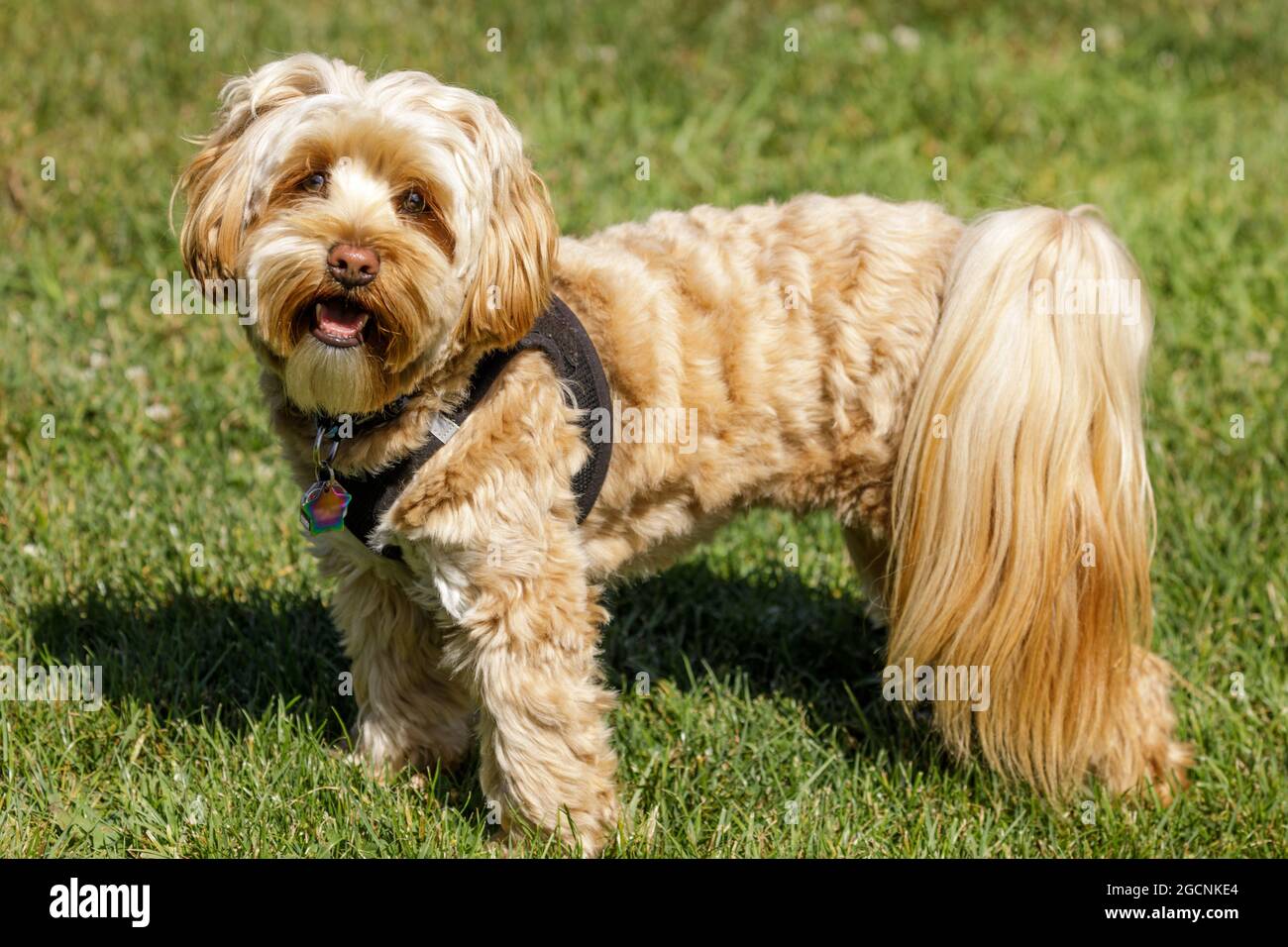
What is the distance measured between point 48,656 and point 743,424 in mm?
2242

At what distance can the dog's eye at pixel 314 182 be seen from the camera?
3.29 meters

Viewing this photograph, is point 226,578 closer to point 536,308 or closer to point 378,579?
point 378,579

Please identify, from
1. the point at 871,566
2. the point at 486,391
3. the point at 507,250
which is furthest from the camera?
the point at 871,566

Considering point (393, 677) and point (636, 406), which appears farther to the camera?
Result: point (393, 677)

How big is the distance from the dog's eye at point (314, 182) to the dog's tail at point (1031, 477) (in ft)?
5.38

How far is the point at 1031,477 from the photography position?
12.3 ft

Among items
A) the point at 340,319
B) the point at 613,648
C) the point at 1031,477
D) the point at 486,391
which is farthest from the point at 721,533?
the point at 340,319

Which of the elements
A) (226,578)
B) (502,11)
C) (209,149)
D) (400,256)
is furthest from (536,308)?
(502,11)

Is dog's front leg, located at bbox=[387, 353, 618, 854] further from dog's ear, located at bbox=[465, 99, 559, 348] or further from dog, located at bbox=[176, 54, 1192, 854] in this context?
dog's ear, located at bbox=[465, 99, 559, 348]

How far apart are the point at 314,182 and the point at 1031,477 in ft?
6.54

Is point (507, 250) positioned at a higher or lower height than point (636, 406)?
higher

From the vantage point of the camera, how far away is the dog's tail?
3.70 metres

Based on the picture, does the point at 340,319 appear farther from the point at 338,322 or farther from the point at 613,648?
the point at 613,648

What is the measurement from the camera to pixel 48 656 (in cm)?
425
